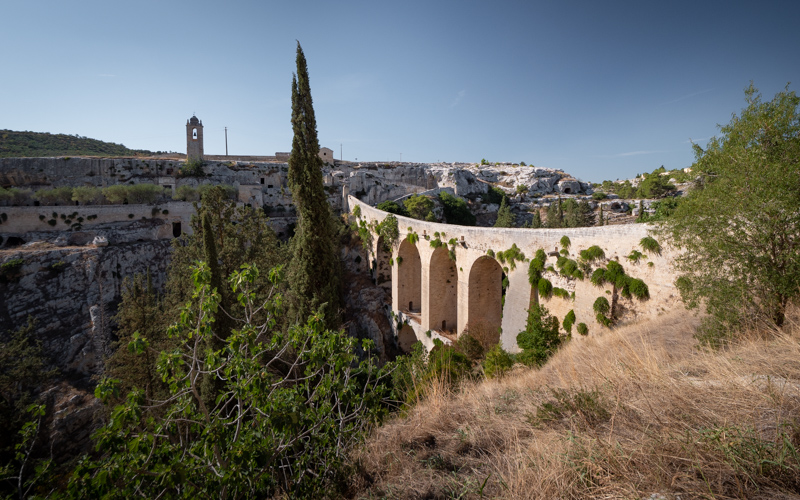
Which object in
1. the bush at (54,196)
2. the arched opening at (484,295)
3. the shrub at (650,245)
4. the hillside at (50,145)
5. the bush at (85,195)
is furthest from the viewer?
the hillside at (50,145)

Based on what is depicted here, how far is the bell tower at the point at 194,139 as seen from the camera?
34531 millimetres

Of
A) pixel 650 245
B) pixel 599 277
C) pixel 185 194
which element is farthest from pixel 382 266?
pixel 185 194

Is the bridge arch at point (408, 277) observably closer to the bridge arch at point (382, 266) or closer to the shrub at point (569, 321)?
the bridge arch at point (382, 266)

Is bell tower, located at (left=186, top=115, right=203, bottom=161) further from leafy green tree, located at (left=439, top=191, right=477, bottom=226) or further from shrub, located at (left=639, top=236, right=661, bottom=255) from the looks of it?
shrub, located at (left=639, top=236, right=661, bottom=255)

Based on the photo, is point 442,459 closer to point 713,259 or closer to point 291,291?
point 713,259

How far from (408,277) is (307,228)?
642 centimetres

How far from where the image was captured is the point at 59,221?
22688 mm

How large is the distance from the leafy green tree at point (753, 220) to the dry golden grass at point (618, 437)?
481mm

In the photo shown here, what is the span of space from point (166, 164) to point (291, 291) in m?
29.1

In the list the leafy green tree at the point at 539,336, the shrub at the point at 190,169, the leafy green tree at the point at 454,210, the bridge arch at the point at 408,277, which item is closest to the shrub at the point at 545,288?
the leafy green tree at the point at 539,336

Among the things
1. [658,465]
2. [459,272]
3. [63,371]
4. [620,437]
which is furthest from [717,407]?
[63,371]

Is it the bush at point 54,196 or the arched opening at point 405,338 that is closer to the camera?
the arched opening at point 405,338

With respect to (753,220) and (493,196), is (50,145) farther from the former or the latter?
(753,220)

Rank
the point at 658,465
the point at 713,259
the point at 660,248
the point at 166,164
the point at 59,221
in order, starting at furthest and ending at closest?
the point at 166,164, the point at 59,221, the point at 660,248, the point at 713,259, the point at 658,465
